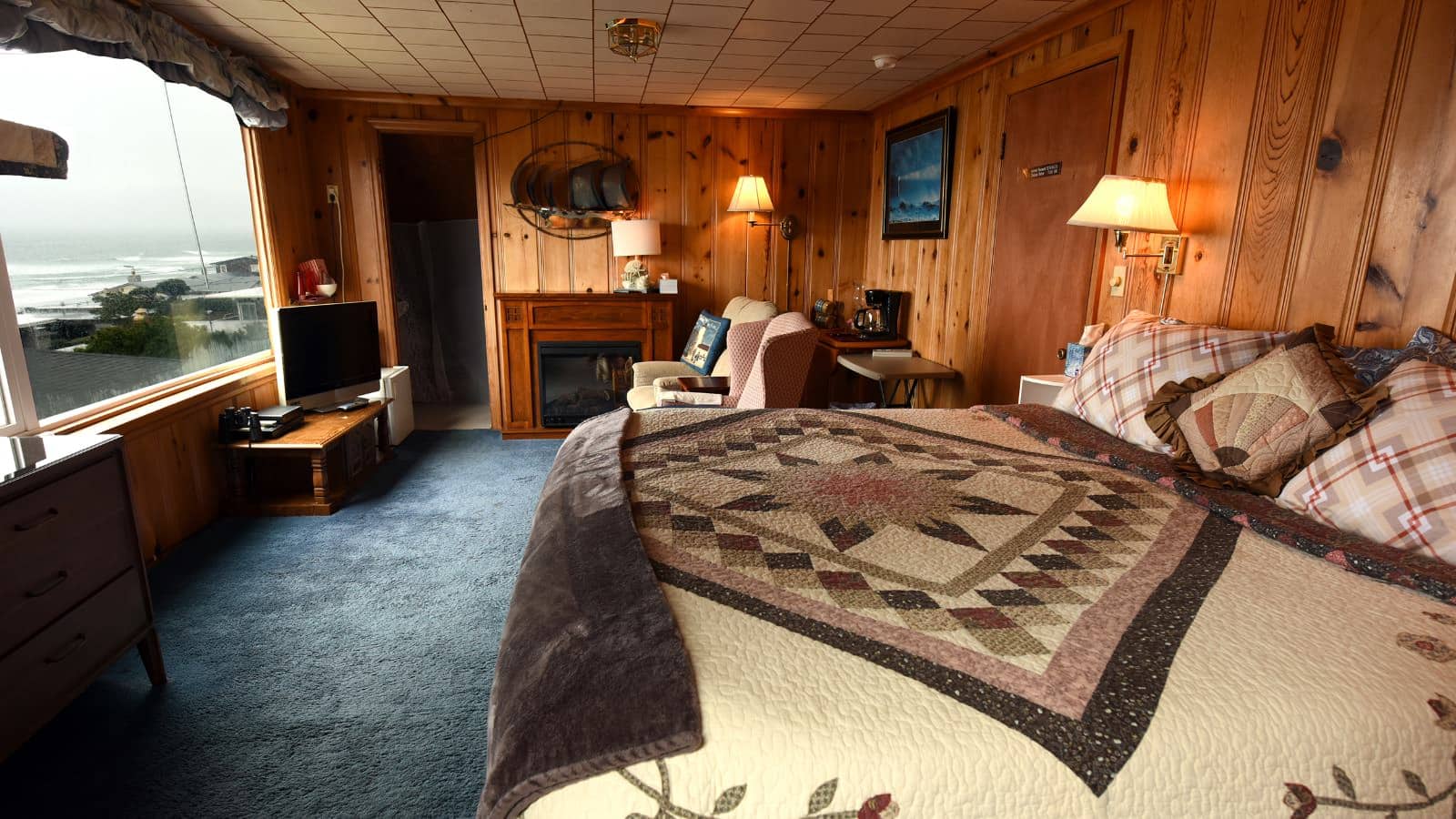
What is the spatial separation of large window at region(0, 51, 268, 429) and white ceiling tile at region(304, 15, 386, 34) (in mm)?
720

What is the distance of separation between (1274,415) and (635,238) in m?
3.77

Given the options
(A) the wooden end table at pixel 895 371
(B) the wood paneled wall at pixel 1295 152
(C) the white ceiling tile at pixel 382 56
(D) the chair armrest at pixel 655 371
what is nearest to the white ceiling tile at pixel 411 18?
(C) the white ceiling tile at pixel 382 56

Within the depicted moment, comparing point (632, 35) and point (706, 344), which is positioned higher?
point (632, 35)

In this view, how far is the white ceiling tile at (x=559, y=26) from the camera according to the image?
3039 mm

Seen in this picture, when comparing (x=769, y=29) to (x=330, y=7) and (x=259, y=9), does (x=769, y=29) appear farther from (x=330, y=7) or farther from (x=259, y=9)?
(x=259, y=9)

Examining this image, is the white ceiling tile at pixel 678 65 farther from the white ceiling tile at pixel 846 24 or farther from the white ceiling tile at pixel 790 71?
the white ceiling tile at pixel 846 24

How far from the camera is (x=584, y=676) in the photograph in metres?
0.92

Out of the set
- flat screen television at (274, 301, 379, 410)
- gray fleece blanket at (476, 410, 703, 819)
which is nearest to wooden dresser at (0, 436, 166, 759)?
gray fleece blanket at (476, 410, 703, 819)

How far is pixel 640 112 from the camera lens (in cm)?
481

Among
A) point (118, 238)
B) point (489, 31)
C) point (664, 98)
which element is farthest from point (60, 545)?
point (664, 98)

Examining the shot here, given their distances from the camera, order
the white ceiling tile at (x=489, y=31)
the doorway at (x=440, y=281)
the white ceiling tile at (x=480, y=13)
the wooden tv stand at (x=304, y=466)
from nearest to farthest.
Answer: the white ceiling tile at (x=480, y=13)
the white ceiling tile at (x=489, y=31)
the wooden tv stand at (x=304, y=466)
the doorway at (x=440, y=281)

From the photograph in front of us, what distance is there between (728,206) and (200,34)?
2.94 m

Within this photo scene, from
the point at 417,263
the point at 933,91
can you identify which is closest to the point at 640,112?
the point at 933,91

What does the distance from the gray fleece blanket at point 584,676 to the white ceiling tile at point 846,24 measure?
255cm
